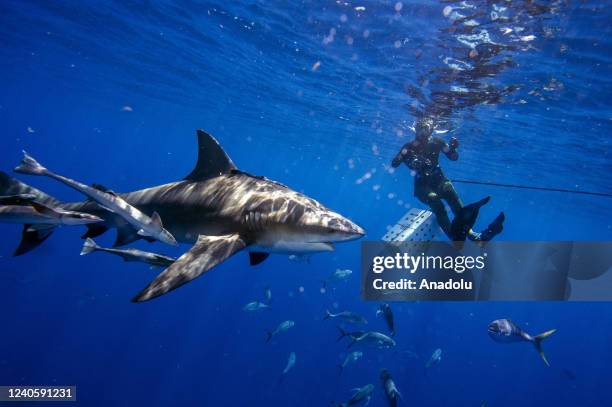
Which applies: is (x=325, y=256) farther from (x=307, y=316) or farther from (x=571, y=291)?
(x=571, y=291)

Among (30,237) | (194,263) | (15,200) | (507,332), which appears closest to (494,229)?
(507,332)

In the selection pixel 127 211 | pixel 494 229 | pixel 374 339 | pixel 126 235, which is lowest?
pixel 374 339

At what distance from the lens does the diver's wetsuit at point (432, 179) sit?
9.16m

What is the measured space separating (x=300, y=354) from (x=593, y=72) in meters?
23.7

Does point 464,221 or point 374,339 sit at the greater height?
point 464,221

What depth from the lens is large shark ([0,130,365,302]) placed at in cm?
342

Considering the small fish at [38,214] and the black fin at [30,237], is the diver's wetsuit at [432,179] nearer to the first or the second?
the small fish at [38,214]

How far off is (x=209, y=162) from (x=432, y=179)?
23.5 ft

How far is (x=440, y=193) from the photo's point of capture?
978 centimetres

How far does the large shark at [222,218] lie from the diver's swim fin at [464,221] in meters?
4.60

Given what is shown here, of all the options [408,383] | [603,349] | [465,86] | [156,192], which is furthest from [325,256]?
[603,349]

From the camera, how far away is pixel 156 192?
5336 mm

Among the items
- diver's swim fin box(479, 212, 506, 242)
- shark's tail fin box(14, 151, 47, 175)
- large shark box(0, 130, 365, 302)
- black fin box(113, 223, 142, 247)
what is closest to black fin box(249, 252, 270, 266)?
large shark box(0, 130, 365, 302)

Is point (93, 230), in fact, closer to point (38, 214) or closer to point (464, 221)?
point (38, 214)
